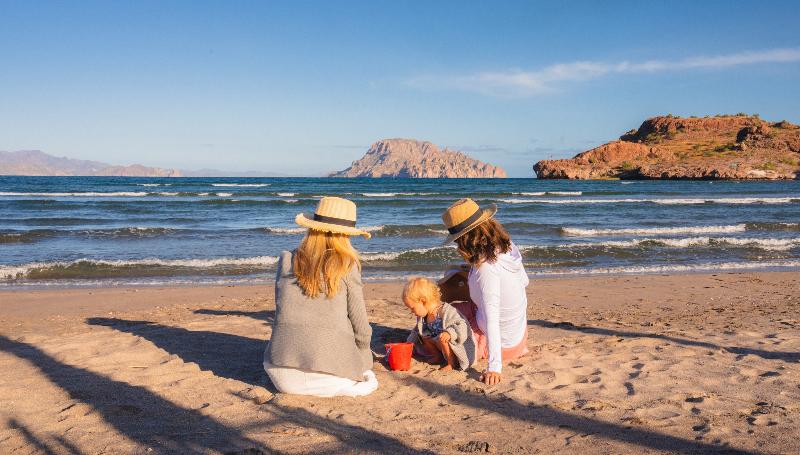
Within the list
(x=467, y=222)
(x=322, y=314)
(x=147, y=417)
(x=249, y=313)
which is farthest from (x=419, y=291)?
(x=249, y=313)

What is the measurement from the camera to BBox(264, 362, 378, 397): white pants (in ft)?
13.6

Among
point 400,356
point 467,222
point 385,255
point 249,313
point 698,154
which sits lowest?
point 249,313

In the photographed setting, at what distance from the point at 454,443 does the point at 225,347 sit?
10.1ft

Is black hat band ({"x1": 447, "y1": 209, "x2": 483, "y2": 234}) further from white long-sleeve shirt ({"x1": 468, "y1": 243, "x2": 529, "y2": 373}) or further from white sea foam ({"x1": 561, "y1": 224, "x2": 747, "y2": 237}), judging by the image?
white sea foam ({"x1": 561, "y1": 224, "x2": 747, "y2": 237})

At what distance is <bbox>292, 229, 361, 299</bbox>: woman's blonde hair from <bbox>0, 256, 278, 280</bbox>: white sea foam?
809 cm

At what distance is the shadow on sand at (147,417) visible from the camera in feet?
11.1

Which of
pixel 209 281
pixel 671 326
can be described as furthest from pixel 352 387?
pixel 209 281

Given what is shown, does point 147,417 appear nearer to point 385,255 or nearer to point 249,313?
point 249,313

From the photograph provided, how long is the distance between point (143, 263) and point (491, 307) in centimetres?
907

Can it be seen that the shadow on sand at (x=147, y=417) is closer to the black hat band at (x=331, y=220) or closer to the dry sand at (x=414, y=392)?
the dry sand at (x=414, y=392)

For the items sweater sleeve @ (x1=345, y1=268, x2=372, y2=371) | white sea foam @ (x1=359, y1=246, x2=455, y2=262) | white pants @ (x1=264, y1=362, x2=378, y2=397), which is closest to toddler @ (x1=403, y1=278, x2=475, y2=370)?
sweater sleeve @ (x1=345, y1=268, x2=372, y2=371)

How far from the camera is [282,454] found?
3254 mm

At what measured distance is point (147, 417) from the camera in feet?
12.7

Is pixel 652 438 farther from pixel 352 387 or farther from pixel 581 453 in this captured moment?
pixel 352 387
